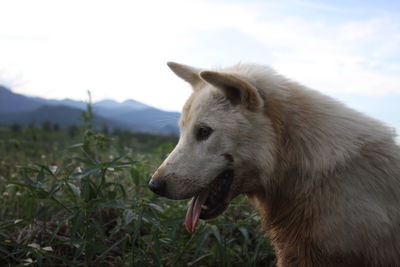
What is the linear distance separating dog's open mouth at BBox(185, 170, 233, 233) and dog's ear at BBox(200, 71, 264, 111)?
49 cm

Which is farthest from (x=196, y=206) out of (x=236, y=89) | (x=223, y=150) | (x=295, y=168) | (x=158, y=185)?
(x=236, y=89)

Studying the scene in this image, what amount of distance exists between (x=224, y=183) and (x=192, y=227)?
1.25 feet

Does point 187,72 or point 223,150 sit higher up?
point 187,72

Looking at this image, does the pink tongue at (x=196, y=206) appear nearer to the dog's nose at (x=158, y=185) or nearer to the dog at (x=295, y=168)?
the dog at (x=295, y=168)

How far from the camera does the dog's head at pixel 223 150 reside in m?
2.87

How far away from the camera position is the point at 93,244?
309 centimetres

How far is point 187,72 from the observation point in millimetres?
3496

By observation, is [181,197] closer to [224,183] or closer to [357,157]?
[224,183]

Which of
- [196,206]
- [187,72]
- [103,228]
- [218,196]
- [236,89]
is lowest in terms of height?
[103,228]

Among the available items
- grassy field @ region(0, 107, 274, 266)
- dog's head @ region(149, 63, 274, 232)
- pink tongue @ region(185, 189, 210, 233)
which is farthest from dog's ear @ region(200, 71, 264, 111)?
grassy field @ region(0, 107, 274, 266)

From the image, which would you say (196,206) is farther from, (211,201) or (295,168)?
(295,168)

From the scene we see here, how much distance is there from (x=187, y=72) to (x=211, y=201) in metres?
1.10

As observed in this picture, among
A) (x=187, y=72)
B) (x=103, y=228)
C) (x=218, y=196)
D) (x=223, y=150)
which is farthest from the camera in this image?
(x=187, y=72)

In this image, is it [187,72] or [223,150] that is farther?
[187,72]
